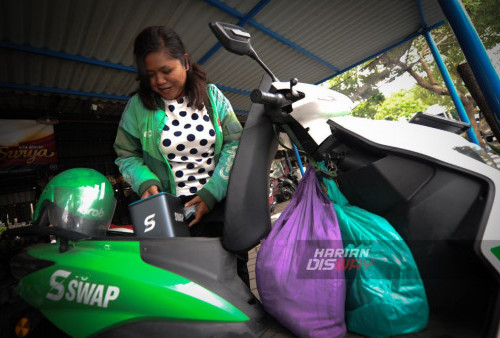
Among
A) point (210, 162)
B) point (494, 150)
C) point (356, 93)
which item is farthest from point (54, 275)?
point (356, 93)

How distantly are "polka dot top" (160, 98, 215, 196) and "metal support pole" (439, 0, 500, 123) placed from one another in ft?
5.16

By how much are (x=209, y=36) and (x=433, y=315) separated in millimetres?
4036

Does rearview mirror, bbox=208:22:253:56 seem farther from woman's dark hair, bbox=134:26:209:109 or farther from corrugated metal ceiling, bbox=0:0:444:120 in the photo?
corrugated metal ceiling, bbox=0:0:444:120

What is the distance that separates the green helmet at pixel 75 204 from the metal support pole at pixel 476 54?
7.00 feet

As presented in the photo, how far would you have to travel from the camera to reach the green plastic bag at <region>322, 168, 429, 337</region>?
662 mm

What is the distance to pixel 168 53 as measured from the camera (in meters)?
1.06

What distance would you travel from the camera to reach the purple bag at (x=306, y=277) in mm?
681

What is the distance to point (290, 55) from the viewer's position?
476cm

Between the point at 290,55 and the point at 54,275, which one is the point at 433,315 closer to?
the point at 54,275

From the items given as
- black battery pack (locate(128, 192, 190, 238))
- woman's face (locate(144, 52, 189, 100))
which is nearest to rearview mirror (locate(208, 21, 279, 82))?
woman's face (locate(144, 52, 189, 100))

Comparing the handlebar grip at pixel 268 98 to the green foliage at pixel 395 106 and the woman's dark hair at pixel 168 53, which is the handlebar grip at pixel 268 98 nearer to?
the woman's dark hair at pixel 168 53

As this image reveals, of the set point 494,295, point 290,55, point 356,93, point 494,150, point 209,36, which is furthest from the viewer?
point 356,93

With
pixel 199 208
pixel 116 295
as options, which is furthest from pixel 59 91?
pixel 116 295

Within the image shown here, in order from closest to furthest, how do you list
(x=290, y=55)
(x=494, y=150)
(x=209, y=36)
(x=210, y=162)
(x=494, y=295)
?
(x=494, y=295) < (x=494, y=150) < (x=210, y=162) < (x=209, y=36) < (x=290, y=55)
